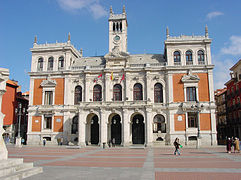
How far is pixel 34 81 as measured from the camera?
47.7 m

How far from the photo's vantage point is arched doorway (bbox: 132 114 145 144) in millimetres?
43525

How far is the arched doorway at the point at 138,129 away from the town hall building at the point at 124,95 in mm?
182

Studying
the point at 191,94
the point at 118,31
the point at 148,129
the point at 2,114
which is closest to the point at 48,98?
the point at 118,31

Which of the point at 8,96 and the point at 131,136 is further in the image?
the point at 8,96

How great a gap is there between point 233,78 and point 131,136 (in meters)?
28.0

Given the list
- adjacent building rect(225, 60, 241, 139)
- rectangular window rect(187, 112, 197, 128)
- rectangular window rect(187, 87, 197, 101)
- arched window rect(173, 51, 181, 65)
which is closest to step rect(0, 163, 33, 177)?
rectangular window rect(187, 112, 197, 128)

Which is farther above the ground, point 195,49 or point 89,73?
point 195,49

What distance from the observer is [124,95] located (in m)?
44.3

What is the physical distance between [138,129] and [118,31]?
20867 millimetres

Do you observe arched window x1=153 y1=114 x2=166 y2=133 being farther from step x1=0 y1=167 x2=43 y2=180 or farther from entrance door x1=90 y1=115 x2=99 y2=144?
step x1=0 y1=167 x2=43 y2=180

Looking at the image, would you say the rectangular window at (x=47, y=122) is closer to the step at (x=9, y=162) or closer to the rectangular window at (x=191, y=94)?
the rectangular window at (x=191, y=94)

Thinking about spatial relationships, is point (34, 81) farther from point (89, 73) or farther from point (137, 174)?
point (137, 174)

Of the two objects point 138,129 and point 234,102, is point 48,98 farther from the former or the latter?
point 234,102

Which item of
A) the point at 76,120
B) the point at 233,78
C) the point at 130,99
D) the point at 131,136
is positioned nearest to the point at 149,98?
the point at 130,99
